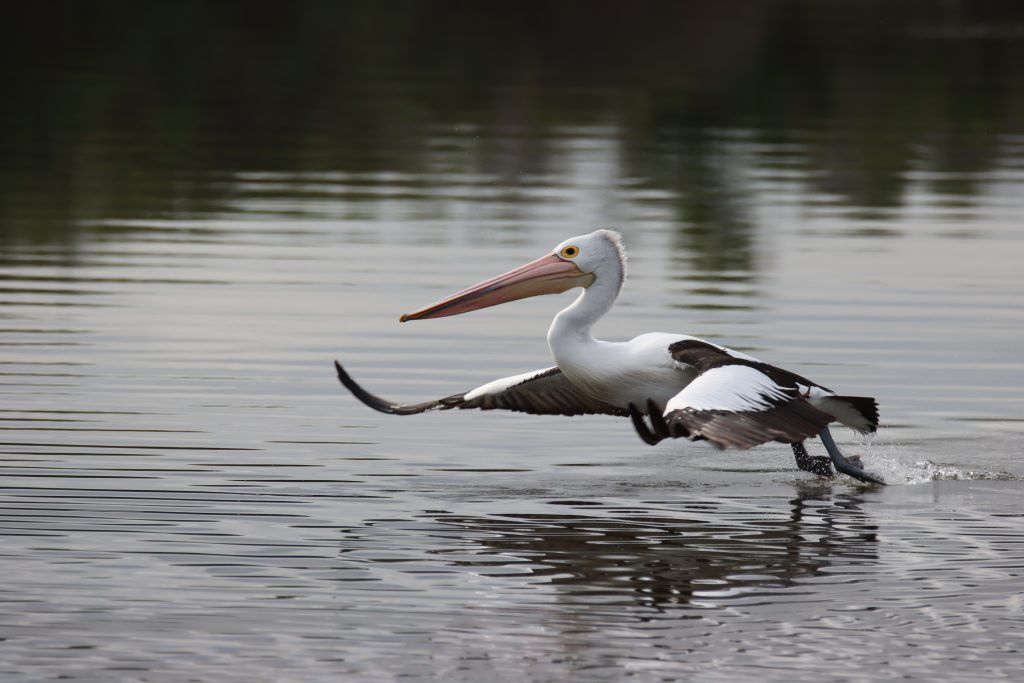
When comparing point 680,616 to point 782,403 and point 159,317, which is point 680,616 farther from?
point 159,317

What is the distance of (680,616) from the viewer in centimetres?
736

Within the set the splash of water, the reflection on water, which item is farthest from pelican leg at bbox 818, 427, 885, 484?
the reflection on water

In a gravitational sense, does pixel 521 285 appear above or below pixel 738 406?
above

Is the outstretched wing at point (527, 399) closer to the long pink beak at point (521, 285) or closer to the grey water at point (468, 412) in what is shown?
the grey water at point (468, 412)

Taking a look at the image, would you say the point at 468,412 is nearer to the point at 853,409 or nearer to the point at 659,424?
the point at 853,409

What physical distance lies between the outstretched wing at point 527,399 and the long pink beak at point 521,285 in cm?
45

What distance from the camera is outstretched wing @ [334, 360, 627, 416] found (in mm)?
9781

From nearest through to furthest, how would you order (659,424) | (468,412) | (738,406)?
(659,424) → (738,406) → (468,412)

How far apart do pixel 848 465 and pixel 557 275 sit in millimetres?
1703

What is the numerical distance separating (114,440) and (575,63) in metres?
31.2

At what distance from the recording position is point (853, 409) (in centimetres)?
982

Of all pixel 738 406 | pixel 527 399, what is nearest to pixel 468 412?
pixel 527 399

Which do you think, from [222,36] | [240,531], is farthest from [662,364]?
[222,36]

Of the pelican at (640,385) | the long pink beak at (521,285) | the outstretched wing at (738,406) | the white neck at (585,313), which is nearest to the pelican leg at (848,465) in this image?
the pelican at (640,385)
